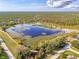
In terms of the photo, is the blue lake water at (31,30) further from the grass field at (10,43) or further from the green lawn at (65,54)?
the green lawn at (65,54)

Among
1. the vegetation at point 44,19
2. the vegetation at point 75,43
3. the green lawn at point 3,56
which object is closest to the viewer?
the green lawn at point 3,56

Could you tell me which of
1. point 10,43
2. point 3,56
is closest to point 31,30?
point 10,43

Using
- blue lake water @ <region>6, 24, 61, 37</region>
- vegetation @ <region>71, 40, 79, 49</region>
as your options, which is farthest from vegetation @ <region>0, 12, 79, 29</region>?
vegetation @ <region>71, 40, 79, 49</region>

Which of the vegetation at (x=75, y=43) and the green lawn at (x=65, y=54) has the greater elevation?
the vegetation at (x=75, y=43)

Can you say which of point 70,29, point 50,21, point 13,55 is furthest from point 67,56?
point 13,55

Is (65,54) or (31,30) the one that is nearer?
(65,54)

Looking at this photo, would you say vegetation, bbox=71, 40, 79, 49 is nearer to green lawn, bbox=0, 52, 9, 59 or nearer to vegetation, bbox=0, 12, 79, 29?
vegetation, bbox=0, 12, 79, 29

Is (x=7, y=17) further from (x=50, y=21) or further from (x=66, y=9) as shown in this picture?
(x=66, y=9)

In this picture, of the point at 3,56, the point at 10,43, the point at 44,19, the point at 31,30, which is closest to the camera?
the point at 3,56

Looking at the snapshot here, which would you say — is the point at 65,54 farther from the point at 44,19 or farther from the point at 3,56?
the point at 3,56

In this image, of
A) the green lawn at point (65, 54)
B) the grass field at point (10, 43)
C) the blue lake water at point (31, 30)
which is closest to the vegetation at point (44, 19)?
the blue lake water at point (31, 30)
